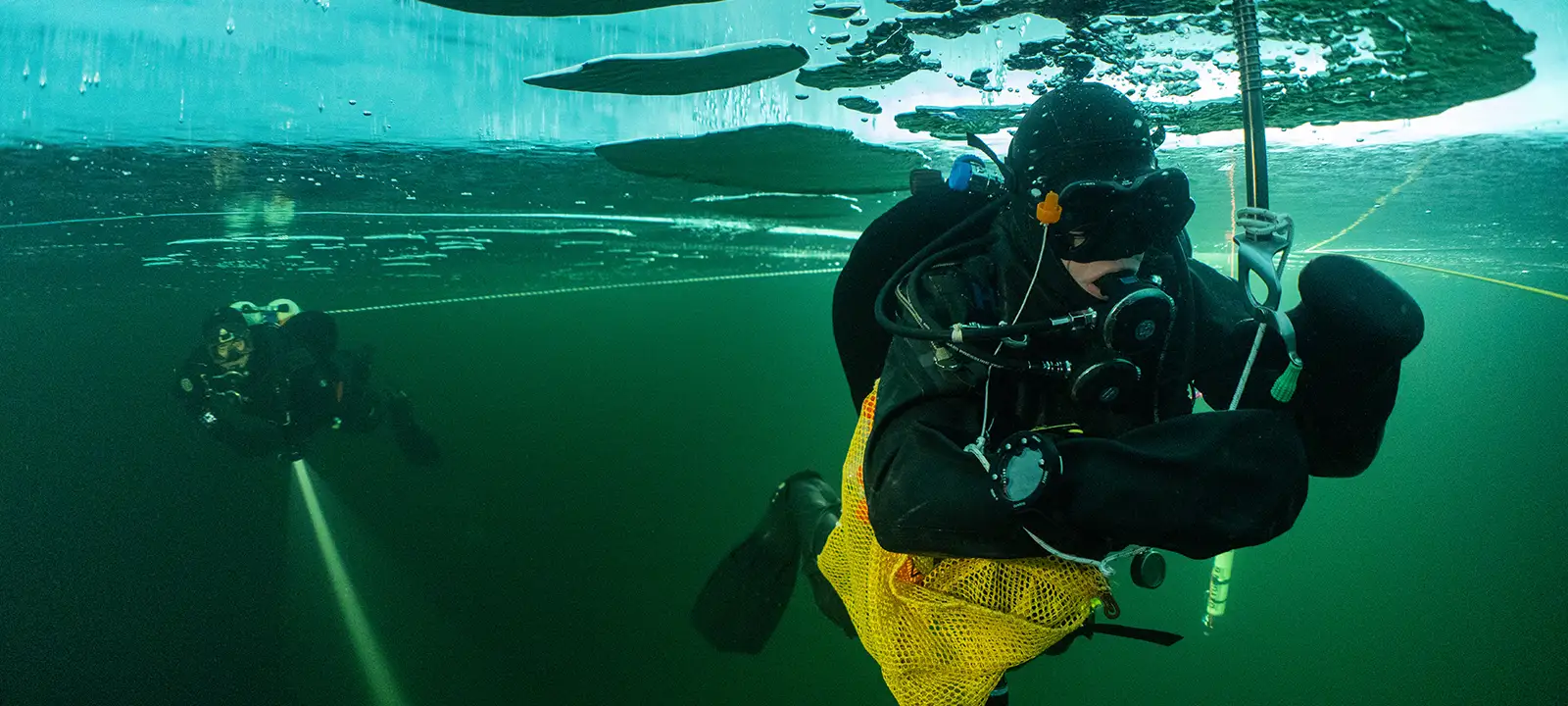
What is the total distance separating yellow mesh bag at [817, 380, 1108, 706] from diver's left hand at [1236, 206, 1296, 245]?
1.13 m

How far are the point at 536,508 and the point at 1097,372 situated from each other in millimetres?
28835

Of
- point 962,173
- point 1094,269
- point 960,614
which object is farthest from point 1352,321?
point 960,614

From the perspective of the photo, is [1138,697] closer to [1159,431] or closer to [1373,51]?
[1373,51]

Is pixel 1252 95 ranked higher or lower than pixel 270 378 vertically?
higher

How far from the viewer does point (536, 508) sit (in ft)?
91.2

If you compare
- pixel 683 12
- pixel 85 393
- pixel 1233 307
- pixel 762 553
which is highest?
pixel 683 12

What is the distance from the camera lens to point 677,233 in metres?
14.1

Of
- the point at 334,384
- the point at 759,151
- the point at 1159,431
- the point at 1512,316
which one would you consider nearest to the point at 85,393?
the point at 334,384

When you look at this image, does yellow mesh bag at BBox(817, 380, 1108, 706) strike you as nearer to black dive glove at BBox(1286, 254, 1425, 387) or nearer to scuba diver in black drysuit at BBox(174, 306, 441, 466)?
black dive glove at BBox(1286, 254, 1425, 387)

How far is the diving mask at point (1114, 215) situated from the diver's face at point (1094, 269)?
0.07ft

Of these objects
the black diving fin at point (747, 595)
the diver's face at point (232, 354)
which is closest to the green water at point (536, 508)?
the diver's face at point (232, 354)

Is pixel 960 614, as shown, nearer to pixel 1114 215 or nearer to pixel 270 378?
pixel 1114 215

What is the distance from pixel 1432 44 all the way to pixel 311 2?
7.84 meters

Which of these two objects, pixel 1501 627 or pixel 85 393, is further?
pixel 85 393
